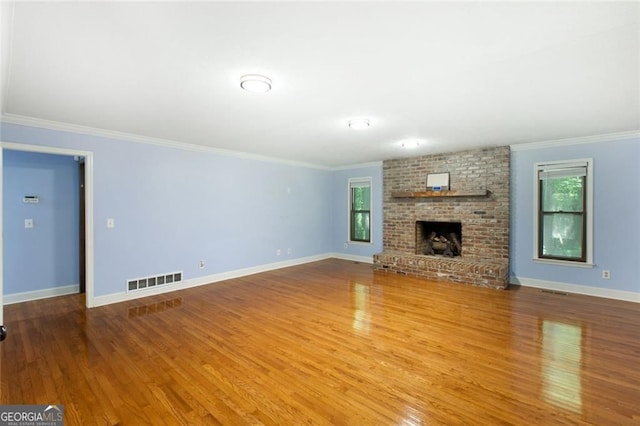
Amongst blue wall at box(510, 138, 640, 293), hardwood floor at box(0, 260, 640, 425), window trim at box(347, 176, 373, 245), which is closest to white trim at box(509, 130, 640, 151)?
blue wall at box(510, 138, 640, 293)

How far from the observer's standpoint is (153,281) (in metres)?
4.66

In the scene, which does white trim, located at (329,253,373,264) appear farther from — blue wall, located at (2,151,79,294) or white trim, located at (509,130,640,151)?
blue wall, located at (2,151,79,294)

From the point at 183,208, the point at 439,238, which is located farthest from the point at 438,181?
the point at 183,208

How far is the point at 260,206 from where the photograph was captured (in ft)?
20.4

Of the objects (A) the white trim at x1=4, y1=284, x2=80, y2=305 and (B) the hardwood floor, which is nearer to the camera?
(B) the hardwood floor

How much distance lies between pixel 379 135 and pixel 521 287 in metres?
3.53

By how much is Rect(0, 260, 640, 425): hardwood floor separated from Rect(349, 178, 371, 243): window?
3.14 m

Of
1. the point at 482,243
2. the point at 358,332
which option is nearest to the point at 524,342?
the point at 358,332

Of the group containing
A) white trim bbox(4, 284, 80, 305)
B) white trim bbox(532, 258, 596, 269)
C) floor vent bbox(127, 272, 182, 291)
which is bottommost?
white trim bbox(4, 284, 80, 305)

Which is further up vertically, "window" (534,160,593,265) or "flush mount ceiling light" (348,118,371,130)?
"flush mount ceiling light" (348,118,371,130)

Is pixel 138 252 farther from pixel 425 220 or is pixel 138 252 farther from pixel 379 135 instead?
pixel 425 220

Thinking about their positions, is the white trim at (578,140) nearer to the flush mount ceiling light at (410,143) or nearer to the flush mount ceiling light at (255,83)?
the flush mount ceiling light at (410,143)

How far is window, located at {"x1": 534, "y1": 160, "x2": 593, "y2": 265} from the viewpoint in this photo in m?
4.59

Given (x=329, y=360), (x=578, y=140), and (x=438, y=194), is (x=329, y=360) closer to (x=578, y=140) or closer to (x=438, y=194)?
(x=438, y=194)
